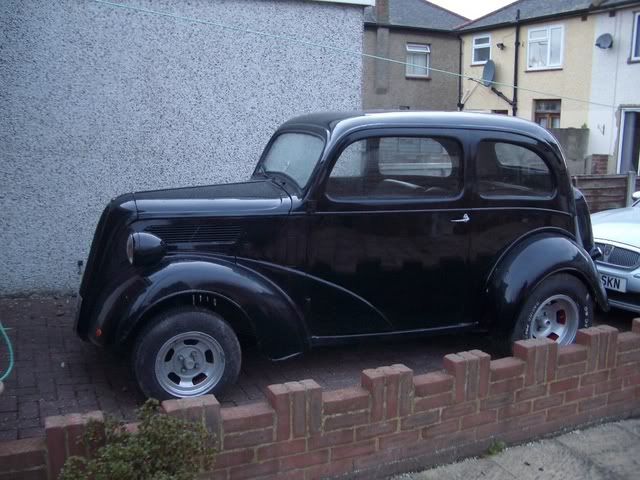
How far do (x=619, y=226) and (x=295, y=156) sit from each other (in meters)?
3.70

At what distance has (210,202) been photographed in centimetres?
445

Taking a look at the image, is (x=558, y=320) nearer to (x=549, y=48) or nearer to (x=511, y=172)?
(x=511, y=172)

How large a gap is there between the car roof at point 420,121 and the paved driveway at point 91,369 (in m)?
1.75

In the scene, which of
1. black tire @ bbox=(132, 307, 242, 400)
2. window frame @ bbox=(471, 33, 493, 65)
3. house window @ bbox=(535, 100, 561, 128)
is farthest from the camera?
window frame @ bbox=(471, 33, 493, 65)

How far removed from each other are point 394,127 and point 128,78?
3.13 metres

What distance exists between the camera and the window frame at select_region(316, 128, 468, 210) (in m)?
4.62

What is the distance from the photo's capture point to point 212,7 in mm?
6875

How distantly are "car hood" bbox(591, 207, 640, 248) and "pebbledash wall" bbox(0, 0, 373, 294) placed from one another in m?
3.26

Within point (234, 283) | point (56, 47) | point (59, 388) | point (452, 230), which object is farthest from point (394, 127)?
point (56, 47)

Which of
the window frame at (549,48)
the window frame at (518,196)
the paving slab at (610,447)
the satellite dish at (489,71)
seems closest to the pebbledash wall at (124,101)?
the window frame at (518,196)

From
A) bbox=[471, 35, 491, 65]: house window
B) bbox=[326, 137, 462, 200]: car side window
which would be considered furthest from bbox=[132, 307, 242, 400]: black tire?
bbox=[471, 35, 491, 65]: house window

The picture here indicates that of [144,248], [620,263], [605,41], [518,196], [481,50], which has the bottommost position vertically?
[620,263]

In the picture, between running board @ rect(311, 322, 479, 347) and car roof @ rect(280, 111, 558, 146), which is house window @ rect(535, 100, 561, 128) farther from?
running board @ rect(311, 322, 479, 347)

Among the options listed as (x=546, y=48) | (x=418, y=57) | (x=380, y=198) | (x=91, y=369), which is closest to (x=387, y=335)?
(x=380, y=198)
